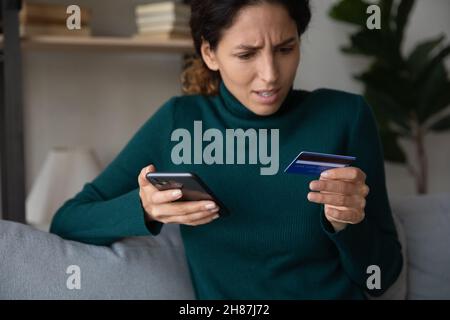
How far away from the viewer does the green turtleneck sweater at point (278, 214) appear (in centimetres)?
75

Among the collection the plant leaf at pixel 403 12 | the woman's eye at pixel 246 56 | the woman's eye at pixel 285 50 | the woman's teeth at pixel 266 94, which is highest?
the plant leaf at pixel 403 12

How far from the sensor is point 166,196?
2.10 feet

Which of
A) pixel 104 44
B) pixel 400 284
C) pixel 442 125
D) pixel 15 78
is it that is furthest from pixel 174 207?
pixel 442 125

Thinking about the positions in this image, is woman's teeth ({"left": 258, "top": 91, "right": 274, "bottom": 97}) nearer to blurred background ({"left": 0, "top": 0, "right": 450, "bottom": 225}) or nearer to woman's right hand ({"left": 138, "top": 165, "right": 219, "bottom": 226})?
woman's right hand ({"left": 138, "top": 165, "right": 219, "bottom": 226})

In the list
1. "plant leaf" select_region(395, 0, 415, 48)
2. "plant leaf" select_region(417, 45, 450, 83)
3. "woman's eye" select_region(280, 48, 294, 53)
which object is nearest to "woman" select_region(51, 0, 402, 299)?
"woman's eye" select_region(280, 48, 294, 53)

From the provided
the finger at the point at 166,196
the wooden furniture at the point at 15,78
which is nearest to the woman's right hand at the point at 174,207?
the finger at the point at 166,196

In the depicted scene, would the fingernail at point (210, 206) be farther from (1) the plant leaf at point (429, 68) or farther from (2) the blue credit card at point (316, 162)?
(1) the plant leaf at point (429, 68)

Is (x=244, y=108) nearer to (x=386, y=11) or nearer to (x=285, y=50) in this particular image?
(x=285, y=50)

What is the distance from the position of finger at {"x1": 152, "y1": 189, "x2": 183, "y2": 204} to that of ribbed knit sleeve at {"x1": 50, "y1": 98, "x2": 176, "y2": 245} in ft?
0.47

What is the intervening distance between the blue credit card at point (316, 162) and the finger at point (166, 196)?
0.40ft

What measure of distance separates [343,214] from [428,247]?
38cm
